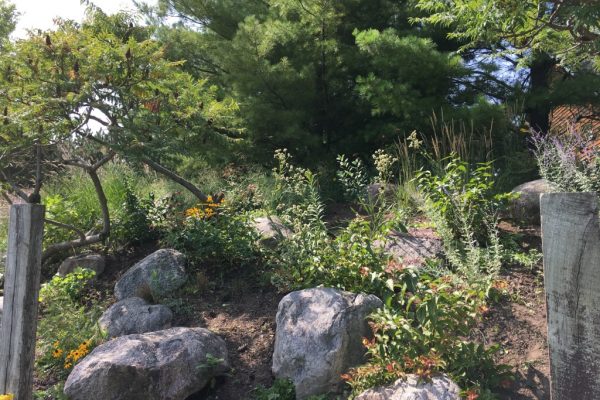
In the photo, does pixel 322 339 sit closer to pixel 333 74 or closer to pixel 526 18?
pixel 526 18

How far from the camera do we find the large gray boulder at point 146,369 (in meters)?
3.12

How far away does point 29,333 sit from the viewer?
127 inches

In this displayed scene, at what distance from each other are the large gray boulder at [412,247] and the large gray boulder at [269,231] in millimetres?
929

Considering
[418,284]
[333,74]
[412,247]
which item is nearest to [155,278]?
[412,247]

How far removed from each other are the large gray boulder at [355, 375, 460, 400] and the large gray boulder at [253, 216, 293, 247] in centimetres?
202

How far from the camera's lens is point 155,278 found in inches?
176

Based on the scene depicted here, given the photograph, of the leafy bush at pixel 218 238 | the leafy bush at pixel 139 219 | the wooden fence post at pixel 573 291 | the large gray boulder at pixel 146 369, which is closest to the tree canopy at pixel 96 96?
the leafy bush at pixel 139 219

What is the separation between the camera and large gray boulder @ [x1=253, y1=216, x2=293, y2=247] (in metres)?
4.76

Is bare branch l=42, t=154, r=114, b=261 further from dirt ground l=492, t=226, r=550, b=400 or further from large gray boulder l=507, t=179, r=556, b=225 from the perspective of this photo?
large gray boulder l=507, t=179, r=556, b=225

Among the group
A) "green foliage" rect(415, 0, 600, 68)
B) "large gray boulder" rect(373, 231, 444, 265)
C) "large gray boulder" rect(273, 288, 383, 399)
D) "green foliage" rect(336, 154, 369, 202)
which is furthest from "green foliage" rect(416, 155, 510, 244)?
"large gray boulder" rect(273, 288, 383, 399)

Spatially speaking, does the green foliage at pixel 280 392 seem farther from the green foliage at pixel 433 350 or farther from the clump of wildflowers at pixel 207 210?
the clump of wildflowers at pixel 207 210

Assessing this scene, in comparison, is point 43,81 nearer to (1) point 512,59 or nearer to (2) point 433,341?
(2) point 433,341

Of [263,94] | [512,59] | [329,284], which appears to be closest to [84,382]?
[329,284]

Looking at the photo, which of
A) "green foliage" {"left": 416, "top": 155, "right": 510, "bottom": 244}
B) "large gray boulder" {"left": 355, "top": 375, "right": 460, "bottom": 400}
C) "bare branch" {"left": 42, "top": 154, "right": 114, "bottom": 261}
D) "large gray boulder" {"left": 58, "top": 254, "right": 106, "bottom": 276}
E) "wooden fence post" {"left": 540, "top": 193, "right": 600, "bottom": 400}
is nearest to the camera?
"wooden fence post" {"left": 540, "top": 193, "right": 600, "bottom": 400}
